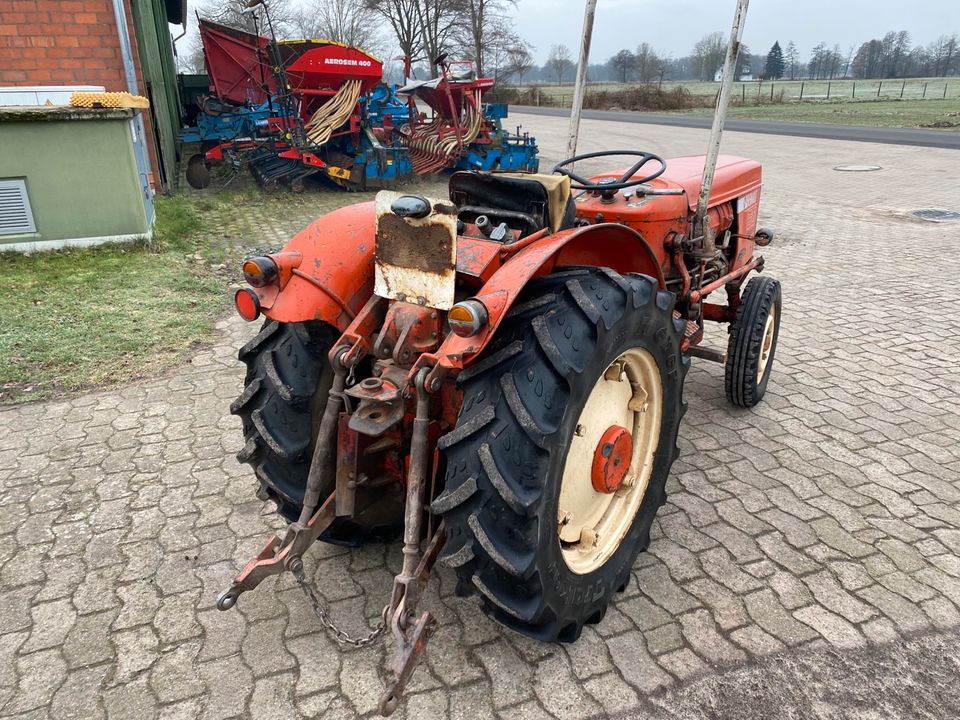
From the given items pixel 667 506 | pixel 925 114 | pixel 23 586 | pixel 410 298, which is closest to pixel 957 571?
pixel 667 506

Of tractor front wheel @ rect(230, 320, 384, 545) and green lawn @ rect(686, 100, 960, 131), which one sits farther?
green lawn @ rect(686, 100, 960, 131)

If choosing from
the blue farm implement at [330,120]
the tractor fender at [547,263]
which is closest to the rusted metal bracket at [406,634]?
the tractor fender at [547,263]

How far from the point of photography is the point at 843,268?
697cm

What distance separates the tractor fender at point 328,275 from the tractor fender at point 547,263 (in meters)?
0.48

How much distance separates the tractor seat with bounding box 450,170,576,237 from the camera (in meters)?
2.31

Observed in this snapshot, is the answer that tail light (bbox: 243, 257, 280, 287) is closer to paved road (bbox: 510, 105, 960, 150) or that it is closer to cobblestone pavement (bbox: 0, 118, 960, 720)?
cobblestone pavement (bbox: 0, 118, 960, 720)

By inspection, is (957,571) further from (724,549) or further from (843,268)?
(843,268)

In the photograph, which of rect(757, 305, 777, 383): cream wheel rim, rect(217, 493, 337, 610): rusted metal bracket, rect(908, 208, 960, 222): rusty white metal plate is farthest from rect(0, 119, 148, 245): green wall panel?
rect(908, 208, 960, 222): rusty white metal plate

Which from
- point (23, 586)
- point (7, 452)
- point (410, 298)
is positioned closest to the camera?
point (410, 298)

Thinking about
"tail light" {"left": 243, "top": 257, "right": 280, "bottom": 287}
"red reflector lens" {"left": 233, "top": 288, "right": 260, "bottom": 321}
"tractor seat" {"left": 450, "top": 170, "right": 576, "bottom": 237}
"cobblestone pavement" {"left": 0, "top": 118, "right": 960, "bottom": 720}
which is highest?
"tractor seat" {"left": 450, "top": 170, "right": 576, "bottom": 237}

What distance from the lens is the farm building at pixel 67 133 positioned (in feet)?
19.5

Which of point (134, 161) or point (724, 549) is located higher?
point (134, 161)

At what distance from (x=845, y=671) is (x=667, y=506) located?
3.15 ft

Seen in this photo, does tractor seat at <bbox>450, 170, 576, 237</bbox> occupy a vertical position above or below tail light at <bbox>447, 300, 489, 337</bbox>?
above
